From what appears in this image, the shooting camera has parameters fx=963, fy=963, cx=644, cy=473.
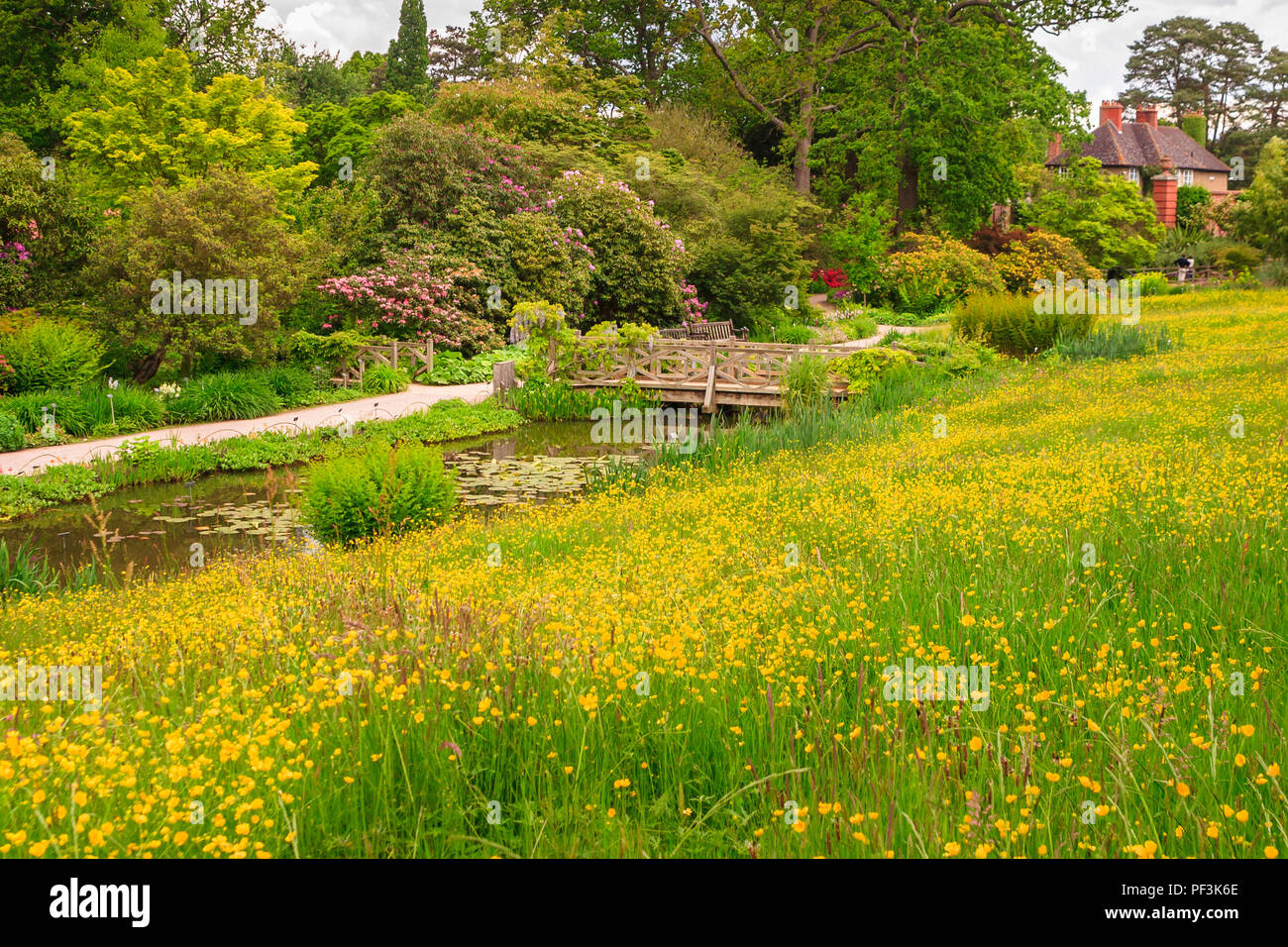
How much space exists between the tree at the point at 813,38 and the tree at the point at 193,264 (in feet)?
78.6

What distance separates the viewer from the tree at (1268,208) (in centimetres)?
3603

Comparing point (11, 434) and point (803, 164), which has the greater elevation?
point (803, 164)

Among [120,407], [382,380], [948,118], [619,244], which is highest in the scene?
[948,118]

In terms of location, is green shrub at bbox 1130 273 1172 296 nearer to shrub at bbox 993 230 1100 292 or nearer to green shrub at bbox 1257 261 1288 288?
shrub at bbox 993 230 1100 292

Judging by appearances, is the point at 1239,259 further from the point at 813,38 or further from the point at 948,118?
the point at 813,38

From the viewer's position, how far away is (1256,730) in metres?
3.18

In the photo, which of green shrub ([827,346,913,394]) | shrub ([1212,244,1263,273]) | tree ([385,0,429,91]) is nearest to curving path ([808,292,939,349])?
green shrub ([827,346,913,394])

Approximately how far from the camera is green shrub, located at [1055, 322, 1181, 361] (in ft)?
57.2

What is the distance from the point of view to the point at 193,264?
58.4ft

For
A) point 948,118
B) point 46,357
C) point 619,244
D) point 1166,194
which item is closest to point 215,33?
point 619,244

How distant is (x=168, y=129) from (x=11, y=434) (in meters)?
12.6

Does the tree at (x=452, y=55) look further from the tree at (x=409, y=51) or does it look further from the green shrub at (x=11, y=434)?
the green shrub at (x=11, y=434)

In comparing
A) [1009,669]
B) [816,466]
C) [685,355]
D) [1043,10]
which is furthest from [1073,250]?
[1009,669]

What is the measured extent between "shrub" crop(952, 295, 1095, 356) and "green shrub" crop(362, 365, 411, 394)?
40.2ft
